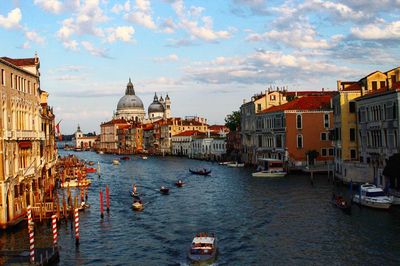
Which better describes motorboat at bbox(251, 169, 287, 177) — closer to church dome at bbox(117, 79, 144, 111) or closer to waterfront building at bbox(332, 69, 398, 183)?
waterfront building at bbox(332, 69, 398, 183)

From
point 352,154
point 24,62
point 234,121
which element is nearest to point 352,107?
point 352,154

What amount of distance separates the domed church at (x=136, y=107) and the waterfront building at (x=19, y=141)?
127840 millimetres

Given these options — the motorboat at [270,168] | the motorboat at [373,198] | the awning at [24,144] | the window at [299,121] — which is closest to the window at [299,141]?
the window at [299,121]

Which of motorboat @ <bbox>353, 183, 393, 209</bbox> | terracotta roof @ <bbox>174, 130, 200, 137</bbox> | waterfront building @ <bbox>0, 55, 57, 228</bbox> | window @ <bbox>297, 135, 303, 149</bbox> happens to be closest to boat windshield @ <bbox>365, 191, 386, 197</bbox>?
motorboat @ <bbox>353, 183, 393, 209</bbox>

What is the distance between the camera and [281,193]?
120 feet

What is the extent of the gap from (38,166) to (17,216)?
6513mm

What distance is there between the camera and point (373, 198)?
27656 mm

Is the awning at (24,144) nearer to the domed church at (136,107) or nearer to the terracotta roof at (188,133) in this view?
the terracotta roof at (188,133)

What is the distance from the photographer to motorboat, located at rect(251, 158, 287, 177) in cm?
4838

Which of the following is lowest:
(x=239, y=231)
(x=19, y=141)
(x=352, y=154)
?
(x=239, y=231)

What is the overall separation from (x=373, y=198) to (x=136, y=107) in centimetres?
14570

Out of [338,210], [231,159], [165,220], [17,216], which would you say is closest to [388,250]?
[338,210]

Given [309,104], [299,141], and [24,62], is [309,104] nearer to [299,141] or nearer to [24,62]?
[299,141]

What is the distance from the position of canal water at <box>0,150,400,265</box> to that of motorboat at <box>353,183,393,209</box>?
1.32 feet
